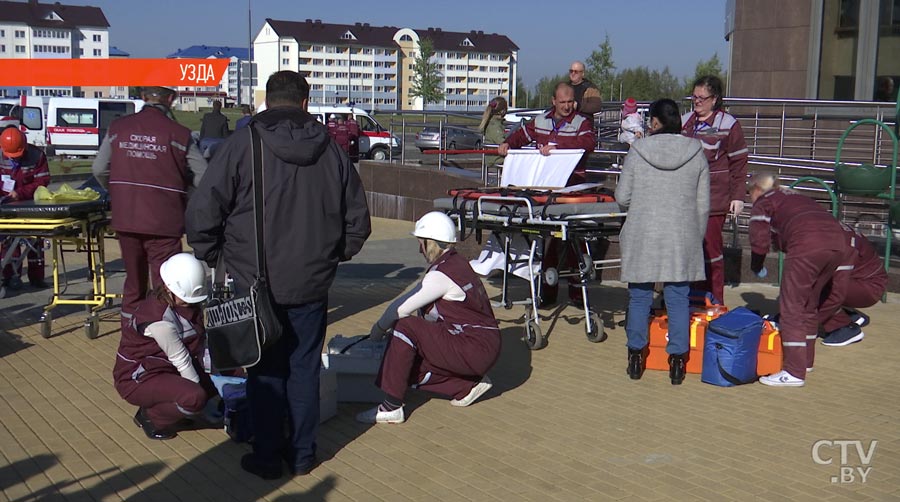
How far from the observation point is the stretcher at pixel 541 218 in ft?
24.4

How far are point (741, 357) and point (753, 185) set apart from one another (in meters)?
1.43

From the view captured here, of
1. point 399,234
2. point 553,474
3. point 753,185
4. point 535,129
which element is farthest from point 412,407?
point 399,234

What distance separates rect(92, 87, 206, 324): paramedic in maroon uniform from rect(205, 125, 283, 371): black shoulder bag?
234 cm

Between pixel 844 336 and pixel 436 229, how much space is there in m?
3.90

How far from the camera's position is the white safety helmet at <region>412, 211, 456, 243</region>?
6.22 m

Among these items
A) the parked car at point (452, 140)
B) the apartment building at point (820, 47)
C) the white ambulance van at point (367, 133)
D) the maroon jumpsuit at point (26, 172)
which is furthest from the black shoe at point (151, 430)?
the parked car at point (452, 140)

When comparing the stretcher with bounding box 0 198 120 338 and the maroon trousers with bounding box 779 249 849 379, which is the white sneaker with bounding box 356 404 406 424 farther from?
the stretcher with bounding box 0 198 120 338

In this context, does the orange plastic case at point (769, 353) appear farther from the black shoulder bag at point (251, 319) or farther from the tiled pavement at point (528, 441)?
the black shoulder bag at point (251, 319)

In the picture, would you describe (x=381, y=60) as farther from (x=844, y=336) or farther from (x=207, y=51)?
(x=844, y=336)

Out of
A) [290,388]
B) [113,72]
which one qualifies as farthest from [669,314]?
[113,72]

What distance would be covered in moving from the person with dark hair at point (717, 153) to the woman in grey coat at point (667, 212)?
4.74 ft

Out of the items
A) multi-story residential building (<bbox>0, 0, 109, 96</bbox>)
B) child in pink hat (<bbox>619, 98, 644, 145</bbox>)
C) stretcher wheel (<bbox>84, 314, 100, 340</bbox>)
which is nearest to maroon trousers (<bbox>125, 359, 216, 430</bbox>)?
stretcher wheel (<bbox>84, 314, 100, 340</bbox>)

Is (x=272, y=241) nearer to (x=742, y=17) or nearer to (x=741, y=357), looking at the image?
(x=741, y=357)

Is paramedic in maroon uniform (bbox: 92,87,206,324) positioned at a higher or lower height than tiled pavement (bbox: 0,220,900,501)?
higher
